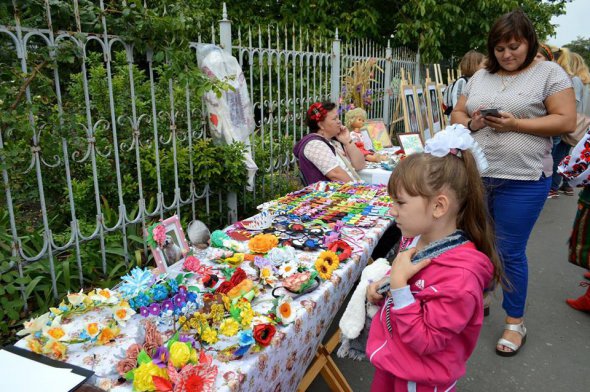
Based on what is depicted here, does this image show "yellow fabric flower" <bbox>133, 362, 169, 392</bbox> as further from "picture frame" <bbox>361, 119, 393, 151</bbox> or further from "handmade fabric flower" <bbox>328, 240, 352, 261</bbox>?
"picture frame" <bbox>361, 119, 393, 151</bbox>

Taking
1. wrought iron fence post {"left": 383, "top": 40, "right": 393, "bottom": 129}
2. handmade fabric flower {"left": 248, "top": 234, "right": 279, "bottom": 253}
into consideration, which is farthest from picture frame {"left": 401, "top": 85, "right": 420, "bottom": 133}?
handmade fabric flower {"left": 248, "top": 234, "right": 279, "bottom": 253}

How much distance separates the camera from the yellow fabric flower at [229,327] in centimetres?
134

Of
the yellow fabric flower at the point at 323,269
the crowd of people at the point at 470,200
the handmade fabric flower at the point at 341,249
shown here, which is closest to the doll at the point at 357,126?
the crowd of people at the point at 470,200

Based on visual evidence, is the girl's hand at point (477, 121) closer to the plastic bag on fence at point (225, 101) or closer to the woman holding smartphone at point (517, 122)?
the woman holding smartphone at point (517, 122)

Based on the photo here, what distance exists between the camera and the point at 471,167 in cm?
138

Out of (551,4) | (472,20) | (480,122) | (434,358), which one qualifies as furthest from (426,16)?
(434,358)

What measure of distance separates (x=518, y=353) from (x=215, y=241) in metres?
2.04

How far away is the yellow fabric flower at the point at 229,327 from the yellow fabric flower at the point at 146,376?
9.6 inches

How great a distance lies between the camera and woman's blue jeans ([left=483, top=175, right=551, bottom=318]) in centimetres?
238

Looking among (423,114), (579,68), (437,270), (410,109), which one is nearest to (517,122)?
(437,270)

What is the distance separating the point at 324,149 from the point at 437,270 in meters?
2.20

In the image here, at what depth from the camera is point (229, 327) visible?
1.35 m

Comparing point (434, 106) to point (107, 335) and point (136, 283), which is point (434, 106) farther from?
point (107, 335)

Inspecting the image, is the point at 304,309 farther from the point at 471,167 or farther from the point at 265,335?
the point at 471,167
